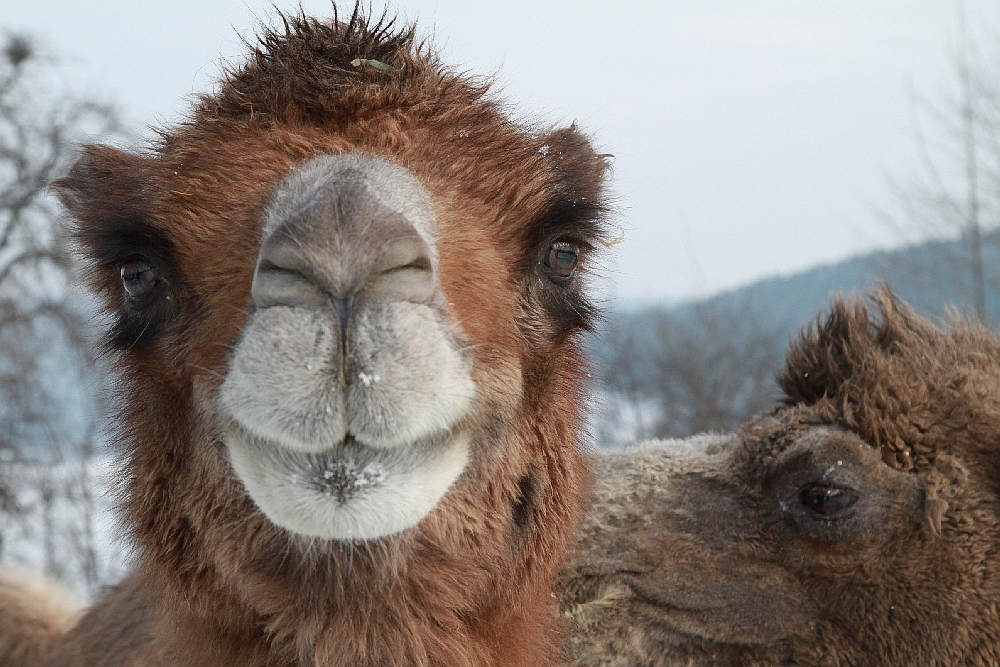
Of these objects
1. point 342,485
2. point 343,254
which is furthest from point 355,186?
point 342,485

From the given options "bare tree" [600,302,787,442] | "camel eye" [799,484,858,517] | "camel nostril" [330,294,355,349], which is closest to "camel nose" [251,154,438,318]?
"camel nostril" [330,294,355,349]

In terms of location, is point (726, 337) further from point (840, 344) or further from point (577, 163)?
point (577, 163)

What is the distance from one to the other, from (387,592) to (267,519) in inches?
15.6

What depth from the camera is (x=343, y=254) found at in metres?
2.15

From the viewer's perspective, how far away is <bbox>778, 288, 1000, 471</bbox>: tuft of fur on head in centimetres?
413

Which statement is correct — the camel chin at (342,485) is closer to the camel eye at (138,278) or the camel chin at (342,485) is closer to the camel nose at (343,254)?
the camel nose at (343,254)

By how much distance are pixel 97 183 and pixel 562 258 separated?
158 centimetres

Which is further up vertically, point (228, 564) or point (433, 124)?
point (433, 124)

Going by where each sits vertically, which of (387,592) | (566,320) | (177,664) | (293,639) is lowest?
(177,664)

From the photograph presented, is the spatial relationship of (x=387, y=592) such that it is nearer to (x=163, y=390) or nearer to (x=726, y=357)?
(x=163, y=390)

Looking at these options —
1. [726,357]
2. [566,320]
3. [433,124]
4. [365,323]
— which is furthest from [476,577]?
[726,357]

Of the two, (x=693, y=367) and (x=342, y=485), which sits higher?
(x=342, y=485)

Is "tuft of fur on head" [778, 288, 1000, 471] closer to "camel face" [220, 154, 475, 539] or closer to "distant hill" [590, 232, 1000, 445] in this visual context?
"camel face" [220, 154, 475, 539]

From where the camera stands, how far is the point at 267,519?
2.57 meters
